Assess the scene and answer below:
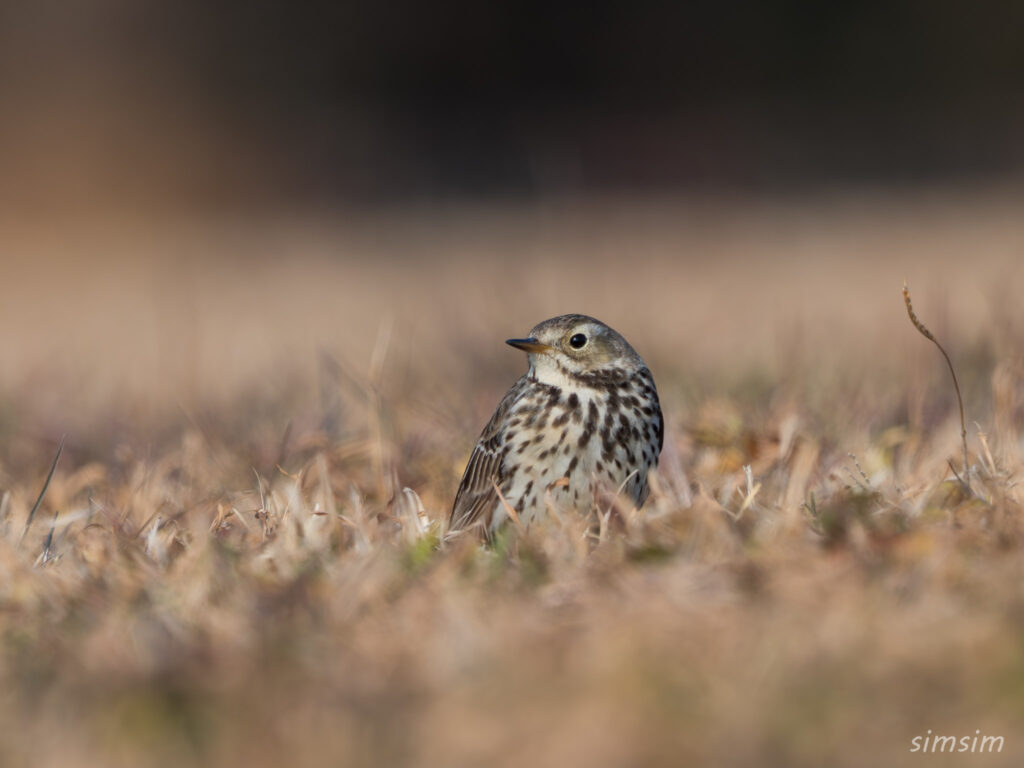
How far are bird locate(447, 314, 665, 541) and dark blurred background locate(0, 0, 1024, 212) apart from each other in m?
11.7

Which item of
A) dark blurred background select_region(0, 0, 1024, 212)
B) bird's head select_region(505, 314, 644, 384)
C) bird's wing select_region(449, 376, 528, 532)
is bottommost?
bird's wing select_region(449, 376, 528, 532)

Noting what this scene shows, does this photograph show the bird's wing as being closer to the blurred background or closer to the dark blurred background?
the blurred background

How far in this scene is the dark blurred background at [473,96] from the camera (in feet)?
55.4

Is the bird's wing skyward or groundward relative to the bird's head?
groundward

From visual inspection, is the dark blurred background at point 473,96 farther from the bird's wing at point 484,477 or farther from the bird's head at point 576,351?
the bird's wing at point 484,477

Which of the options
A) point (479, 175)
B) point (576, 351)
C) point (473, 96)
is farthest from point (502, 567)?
point (473, 96)

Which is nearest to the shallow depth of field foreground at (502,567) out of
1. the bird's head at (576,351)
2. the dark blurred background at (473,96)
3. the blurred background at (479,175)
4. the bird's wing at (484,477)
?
the bird's wing at (484,477)

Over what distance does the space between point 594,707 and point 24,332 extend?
28.1 feet

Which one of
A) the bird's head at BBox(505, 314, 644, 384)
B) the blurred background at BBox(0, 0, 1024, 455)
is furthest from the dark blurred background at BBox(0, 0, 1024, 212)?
the bird's head at BBox(505, 314, 644, 384)

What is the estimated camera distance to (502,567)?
2.97 m

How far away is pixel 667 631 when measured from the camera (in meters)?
2.39

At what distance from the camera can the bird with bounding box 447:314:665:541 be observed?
12.1ft

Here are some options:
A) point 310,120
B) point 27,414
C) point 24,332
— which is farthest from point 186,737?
point 310,120

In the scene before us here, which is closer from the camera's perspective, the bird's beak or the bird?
the bird
